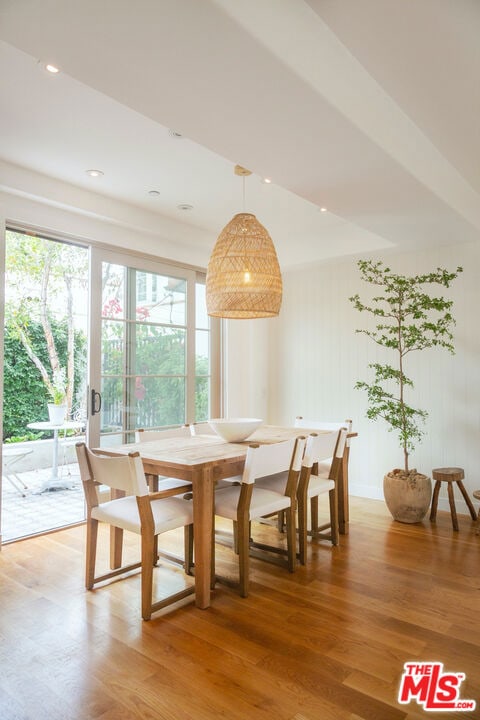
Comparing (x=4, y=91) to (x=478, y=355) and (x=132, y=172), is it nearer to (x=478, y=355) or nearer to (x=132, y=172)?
(x=132, y=172)

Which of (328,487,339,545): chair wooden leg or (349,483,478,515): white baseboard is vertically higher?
(328,487,339,545): chair wooden leg

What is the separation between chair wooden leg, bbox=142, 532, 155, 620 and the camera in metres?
2.29

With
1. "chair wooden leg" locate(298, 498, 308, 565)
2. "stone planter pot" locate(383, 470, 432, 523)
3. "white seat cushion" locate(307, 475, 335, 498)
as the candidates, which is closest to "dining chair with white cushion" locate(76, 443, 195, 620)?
"chair wooden leg" locate(298, 498, 308, 565)

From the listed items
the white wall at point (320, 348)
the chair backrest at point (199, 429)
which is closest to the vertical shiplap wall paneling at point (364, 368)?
the white wall at point (320, 348)

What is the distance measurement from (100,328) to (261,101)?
2.54 m

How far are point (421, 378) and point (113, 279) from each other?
2957 mm

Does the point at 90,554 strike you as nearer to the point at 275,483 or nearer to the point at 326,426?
the point at 275,483

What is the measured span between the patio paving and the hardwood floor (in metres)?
0.92

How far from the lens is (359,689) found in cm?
177

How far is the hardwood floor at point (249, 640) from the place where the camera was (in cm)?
170

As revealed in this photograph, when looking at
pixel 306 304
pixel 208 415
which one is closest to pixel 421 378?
pixel 306 304

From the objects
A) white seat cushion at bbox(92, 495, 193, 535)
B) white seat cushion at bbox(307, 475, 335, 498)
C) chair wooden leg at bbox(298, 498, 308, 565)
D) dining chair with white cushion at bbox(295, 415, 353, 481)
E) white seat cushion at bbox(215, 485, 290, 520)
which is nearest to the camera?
white seat cushion at bbox(92, 495, 193, 535)

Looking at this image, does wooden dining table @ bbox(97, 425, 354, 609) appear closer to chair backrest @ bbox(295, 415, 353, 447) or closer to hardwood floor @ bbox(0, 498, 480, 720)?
hardwood floor @ bbox(0, 498, 480, 720)

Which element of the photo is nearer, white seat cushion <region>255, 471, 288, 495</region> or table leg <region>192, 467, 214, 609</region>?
table leg <region>192, 467, 214, 609</region>
